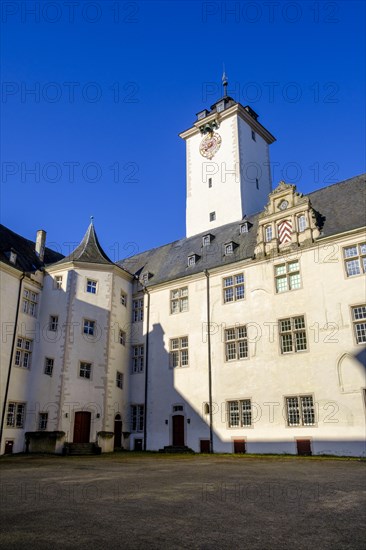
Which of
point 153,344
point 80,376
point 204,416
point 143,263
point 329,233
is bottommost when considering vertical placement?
point 204,416

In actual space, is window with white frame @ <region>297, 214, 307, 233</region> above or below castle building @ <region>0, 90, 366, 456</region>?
above

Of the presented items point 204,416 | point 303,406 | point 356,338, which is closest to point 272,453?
point 303,406

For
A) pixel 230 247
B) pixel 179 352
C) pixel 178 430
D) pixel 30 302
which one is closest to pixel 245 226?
pixel 230 247

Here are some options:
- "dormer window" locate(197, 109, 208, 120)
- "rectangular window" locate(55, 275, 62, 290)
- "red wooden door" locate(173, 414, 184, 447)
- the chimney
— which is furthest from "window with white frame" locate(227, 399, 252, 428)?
"dormer window" locate(197, 109, 208, 120)

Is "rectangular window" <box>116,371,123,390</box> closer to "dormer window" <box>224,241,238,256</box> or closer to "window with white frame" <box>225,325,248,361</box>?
Result: "window with white frame" <box>225,325,248,361</box>

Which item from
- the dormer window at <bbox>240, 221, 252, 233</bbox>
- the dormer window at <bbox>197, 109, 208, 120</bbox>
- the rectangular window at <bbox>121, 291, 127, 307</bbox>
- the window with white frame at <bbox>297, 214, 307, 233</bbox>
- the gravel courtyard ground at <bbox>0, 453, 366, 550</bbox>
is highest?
the dormer window at <bbox>197, 109, 208, 120</bbox>

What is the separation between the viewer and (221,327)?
95.5 feet

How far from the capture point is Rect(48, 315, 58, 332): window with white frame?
3142 centimetres

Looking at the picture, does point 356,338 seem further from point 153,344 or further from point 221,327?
point 153,344

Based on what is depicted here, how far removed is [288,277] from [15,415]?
64.1 ft

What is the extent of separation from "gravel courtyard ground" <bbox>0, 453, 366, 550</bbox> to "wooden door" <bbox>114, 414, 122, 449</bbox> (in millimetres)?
18316

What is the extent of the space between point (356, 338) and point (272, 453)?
7986 millimetres

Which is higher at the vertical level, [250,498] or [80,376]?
[80,376]

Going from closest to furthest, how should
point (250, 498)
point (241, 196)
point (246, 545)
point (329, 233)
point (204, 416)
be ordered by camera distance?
point (246, 545), point (250, 498), point (329, 233), point (204, 416), point (241, 196)
